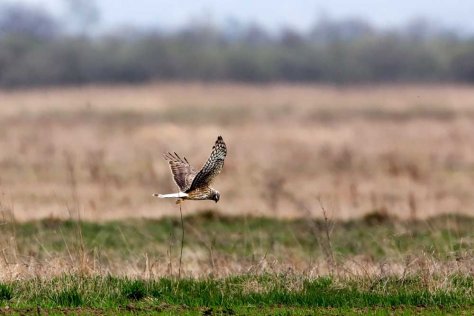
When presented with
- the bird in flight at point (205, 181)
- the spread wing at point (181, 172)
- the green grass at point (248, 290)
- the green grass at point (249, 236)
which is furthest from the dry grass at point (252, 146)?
the bird in flight at point (205, 181)

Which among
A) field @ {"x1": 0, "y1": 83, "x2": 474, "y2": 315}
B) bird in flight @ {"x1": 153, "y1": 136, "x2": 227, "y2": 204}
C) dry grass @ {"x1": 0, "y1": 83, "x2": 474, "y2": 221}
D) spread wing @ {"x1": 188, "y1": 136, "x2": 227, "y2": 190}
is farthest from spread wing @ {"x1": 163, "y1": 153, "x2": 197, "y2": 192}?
dry grass @ {"x1": 0, "y1": 83, "x2": 474, "y2": 221}

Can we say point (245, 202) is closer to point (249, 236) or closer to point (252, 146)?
Result: point (249, 236)

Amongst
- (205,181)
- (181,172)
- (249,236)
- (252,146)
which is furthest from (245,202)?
(205,181)

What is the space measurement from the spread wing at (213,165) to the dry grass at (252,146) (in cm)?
827

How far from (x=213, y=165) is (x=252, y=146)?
60.3ft

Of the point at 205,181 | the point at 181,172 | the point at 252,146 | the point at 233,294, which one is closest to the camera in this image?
the point at 205,181

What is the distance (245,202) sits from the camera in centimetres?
1975

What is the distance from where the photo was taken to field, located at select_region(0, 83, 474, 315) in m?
9.96

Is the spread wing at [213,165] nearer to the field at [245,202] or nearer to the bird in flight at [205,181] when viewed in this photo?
the bird in flight at [205,181]

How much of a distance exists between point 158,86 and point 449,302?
19715 millimetres

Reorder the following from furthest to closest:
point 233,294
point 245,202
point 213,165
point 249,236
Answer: point 245,202 < point 249,236 < point 233,294 < point 213,165

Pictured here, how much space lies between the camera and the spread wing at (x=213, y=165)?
916cm

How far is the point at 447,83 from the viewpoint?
27.4 metres

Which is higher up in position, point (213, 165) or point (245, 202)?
point (213, 165)
